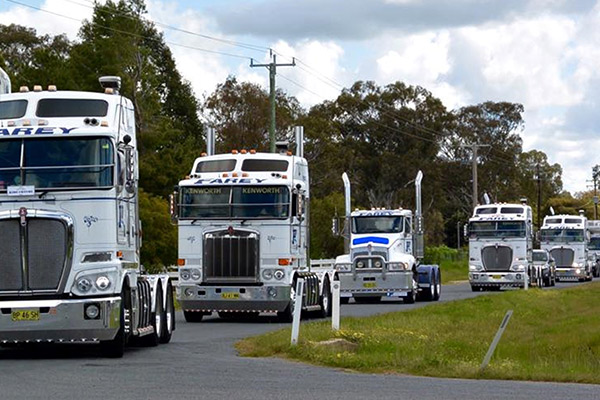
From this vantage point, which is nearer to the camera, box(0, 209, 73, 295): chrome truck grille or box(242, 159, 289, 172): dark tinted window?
box(0, 209, 73, 295): chrome truck grille

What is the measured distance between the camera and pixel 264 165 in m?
30.7

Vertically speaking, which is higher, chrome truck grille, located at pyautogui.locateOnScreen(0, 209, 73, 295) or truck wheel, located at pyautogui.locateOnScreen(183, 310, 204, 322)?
chrome truck grille, located at pyautogui.locateOnScreen(0, 209, 73, 295)

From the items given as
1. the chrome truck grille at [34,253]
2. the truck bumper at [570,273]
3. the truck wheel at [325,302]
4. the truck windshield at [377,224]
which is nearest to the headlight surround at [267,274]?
the truck wheel at [325,302]

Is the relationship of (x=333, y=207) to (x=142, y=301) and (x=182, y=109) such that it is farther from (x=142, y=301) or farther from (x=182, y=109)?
(x=142, y=301)

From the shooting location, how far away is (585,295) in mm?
50562

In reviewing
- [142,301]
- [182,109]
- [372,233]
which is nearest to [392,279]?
[372,233]

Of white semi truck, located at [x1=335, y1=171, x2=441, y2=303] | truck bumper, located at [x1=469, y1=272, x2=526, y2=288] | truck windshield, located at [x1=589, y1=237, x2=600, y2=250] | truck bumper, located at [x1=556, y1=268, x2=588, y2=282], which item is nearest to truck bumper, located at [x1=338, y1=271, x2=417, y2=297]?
white semi truck, located at [x1=335, y1=171, x2=441, y2=303]

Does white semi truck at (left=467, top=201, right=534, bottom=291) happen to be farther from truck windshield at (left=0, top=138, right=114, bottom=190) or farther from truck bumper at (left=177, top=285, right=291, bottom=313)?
truck windshield at (left=0, top=138, right=114, bottom=190)

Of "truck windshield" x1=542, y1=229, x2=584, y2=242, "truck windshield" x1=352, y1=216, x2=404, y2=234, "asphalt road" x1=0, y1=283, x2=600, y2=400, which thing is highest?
"truck windshield" x1=542, y1=229, x2=584, y2=242

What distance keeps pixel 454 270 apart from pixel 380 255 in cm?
4421

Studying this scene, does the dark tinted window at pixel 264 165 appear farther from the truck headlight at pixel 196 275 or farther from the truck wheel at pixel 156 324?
→ the truck wheel at pixel 156 324

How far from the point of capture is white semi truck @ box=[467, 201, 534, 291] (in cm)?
5466

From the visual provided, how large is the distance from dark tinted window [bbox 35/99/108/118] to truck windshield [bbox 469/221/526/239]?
118ft

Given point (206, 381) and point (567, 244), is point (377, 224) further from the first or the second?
point (567, 244)
